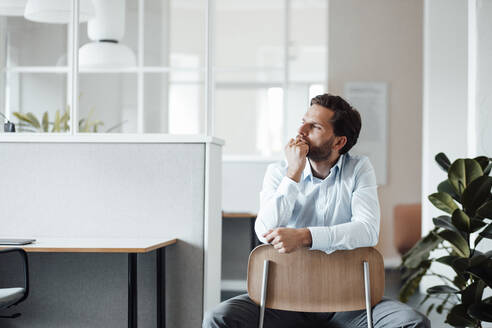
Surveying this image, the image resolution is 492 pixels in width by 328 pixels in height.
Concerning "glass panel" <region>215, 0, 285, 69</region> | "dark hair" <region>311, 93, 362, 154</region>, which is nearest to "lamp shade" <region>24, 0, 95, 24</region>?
"dark hair" <region>311, 93, 362, 154</region>

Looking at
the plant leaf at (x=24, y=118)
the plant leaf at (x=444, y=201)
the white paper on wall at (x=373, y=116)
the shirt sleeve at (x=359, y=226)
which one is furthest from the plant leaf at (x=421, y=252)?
the white paper on wall at (x=373, y=116)

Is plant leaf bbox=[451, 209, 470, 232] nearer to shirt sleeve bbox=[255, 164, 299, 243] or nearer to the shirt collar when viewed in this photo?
the shirt collar

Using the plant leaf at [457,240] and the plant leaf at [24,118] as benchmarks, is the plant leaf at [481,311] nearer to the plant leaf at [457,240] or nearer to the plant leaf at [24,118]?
the plant leaf at [457,240]

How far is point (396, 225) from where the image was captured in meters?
5.79

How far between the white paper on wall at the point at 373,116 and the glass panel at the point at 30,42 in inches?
128

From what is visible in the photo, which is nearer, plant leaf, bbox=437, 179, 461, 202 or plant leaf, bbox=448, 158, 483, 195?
plant leaf, bbox=448, 158, 483, 195

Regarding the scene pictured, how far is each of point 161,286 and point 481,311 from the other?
1546 mm

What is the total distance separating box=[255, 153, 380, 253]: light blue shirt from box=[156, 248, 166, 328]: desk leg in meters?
0.80

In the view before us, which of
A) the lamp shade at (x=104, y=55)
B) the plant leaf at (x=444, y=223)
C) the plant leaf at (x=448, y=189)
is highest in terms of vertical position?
the lamp shade at (x=104, y=55)

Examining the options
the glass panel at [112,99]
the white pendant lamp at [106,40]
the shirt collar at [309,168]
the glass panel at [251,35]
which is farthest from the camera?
the glass panel at [251,35]

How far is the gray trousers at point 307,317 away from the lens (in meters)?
1.97

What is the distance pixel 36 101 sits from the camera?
471 cm

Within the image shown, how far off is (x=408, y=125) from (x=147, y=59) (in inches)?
122

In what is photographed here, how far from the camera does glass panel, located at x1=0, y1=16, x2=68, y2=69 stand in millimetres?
3668
